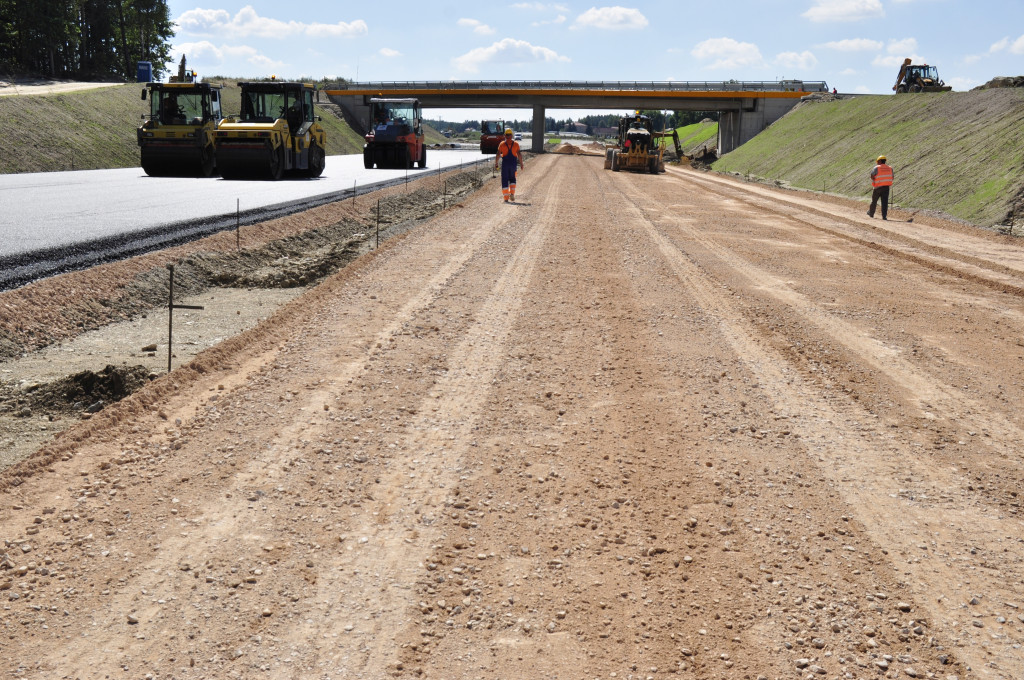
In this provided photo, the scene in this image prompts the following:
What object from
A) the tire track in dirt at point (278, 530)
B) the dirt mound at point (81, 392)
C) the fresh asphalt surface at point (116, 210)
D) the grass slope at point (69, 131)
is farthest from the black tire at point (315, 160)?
the dirt mound at point (81, 392)

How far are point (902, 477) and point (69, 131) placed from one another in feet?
125

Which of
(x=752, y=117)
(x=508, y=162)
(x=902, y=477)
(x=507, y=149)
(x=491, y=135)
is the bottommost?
(x=902, y=477)

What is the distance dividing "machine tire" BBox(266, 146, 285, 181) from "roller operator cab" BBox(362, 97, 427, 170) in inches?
364

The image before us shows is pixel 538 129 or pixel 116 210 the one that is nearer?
pixel 116 210

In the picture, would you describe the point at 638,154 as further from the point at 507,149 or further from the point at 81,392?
the point at 81,392

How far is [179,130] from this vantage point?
26594 millimetres

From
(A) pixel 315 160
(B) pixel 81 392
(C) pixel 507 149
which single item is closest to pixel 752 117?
(A) pixel 315 160

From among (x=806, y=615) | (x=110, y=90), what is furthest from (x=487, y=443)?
(x=110, y=90)

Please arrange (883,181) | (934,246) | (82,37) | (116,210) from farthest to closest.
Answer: (82,37) < (883,181) < (116,210) < (934,246)

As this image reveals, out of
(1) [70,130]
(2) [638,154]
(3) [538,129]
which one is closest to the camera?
(1) [70,130]

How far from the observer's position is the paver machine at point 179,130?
87.4ft

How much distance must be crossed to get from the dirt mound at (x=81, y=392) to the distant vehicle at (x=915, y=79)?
51320 mm

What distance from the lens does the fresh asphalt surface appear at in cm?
1201

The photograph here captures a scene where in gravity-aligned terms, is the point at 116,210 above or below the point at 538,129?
below
